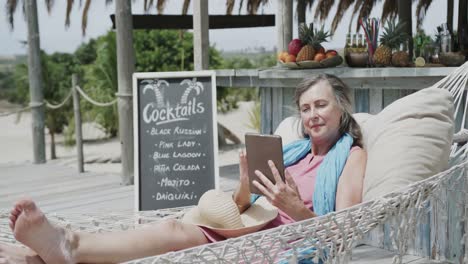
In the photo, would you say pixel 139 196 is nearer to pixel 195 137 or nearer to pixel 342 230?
pixel 195 137

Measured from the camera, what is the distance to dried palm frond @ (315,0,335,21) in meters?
13.0

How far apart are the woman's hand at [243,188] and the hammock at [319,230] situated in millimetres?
315

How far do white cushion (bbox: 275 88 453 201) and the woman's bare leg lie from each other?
643mm

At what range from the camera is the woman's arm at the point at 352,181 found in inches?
82.2

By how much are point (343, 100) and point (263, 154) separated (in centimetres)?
41

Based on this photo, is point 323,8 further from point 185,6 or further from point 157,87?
point 157,87

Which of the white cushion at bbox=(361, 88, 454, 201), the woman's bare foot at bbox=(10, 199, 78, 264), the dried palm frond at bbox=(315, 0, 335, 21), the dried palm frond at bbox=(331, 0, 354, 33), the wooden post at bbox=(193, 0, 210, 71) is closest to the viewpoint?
the woman's bare foot at bbox=(10, 199, 78, 264)

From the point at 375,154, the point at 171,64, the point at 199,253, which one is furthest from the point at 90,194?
the point at 171,64

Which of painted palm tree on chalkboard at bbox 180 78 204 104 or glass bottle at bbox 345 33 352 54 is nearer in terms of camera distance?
painted palm tree on chalkboard at bbox 180 78 204 104

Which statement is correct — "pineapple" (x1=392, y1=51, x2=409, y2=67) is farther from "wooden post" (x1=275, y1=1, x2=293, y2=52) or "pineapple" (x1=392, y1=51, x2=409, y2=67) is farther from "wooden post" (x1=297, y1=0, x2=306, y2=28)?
"wooden post" (x1=297, y1=0, x2=306, y2=28)

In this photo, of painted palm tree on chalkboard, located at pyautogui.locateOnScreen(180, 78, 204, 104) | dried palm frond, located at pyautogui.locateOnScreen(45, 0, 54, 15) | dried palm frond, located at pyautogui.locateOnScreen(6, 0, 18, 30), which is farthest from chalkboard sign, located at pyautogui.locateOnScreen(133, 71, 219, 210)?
dried palm frond, located at pyautogui.locateOnScreen(45, 0, 54, 15)

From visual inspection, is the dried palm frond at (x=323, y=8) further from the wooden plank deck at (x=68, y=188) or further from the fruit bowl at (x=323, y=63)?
the fruit bowl at (x=323, y=63)

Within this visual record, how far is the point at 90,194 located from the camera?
16.9 ft

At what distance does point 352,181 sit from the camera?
2.13m
